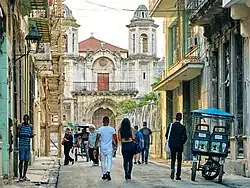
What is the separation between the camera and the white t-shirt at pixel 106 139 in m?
20.2

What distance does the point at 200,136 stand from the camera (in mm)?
19781

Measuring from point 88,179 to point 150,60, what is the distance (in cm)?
7232

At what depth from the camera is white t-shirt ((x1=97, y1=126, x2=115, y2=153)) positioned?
20.2 meters

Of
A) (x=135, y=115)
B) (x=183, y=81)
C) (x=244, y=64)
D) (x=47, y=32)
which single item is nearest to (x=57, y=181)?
(x=244, y=64)

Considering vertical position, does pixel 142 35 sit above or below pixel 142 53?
above

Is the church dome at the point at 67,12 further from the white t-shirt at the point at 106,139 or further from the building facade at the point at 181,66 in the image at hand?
the white t-shirt at the point at 106,139

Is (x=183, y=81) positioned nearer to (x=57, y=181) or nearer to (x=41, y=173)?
(x=41, y=173)

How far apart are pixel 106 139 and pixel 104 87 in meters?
73.4

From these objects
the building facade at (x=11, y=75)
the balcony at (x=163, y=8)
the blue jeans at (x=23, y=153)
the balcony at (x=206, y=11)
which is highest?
the balcony at (x=163, y=8)

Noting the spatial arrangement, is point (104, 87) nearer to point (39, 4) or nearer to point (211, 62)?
point (211, 62)

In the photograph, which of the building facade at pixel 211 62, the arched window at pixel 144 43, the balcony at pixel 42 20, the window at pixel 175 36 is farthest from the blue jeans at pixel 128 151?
the arched window at pixel 144 43

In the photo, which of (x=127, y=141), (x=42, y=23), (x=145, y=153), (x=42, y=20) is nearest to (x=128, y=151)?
(x=127, y=141)

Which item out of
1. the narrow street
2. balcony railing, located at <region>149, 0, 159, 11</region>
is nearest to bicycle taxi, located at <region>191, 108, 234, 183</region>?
the narrow street

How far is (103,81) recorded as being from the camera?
307 ft
